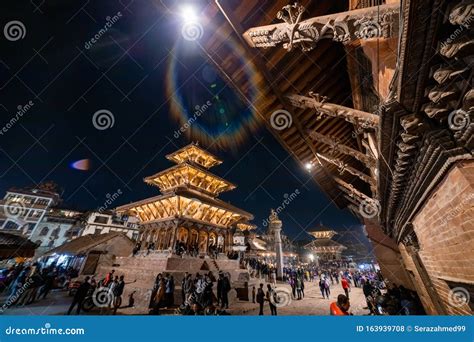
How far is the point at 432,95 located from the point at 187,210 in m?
13.0

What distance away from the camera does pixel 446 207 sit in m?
2.45

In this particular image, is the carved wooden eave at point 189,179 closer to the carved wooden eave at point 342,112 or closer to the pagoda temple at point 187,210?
the pagoda temple at point 187,210

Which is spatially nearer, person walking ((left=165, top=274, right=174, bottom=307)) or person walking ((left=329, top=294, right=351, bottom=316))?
person walking ((left=329, top=294, right=351, bottom=316))

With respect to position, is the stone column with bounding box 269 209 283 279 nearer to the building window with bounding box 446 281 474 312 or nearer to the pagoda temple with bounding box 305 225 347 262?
the building window with bounding box 446 281 474 312

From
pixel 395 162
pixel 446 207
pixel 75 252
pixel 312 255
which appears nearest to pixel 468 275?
pixel 446 207

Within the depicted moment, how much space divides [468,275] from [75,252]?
73.5 ft

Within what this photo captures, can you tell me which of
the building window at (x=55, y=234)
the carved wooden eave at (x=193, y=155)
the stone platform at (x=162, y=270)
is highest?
the carved wooden eave at (x=193, y=155)

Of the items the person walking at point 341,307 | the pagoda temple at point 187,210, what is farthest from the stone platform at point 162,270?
the person walking at point 341,307

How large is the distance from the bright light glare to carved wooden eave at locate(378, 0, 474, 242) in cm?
233

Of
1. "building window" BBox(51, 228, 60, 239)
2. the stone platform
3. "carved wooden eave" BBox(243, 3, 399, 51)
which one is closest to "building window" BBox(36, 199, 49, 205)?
"building window" BBox(51, 228, 60, 239)

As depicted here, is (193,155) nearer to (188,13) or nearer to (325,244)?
(188,13)

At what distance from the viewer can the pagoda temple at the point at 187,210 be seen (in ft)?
41.8

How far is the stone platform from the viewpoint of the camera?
319 inches

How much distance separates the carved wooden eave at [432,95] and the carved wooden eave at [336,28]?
0.62 m
